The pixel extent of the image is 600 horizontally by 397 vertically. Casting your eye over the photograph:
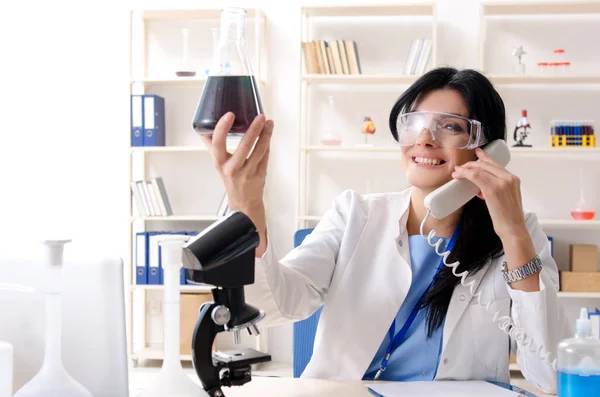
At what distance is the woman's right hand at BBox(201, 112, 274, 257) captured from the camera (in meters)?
1.21

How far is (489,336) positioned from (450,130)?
0.50 metres

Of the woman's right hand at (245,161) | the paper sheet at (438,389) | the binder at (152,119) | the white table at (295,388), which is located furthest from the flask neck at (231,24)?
the binder at (152,119)

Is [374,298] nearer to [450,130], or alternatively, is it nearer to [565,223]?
[450,130]

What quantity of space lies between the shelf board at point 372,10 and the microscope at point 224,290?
3.38 meters

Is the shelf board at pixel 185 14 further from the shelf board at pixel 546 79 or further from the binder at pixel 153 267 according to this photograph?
the shelf board at pixel 546 79

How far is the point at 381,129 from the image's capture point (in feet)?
15.0

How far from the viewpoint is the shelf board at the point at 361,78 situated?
424 cm

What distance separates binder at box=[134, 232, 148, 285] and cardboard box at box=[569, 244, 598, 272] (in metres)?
2.43

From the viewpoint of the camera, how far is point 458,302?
1794 mm

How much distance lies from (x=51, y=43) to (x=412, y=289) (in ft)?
11.9

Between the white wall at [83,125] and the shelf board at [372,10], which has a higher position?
the shelf board at [372,10]

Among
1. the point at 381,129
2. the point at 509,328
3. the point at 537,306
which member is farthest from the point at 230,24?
the point at 381,129

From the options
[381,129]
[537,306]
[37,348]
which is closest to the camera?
[37,348]

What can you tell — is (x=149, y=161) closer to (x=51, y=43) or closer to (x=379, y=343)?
(x=51, y=43)
